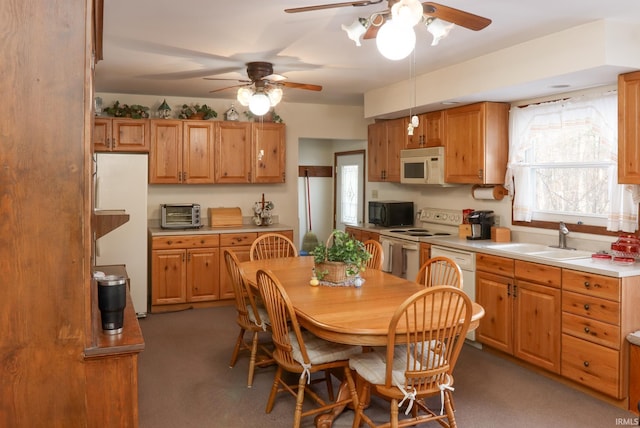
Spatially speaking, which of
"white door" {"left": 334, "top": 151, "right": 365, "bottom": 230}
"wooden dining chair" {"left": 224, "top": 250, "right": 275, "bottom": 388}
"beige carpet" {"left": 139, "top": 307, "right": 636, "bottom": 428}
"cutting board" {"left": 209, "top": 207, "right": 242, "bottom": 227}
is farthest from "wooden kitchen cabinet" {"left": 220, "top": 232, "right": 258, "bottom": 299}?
"wooden dining chair" {"left": 224, "top": 250, "right": 275, "bottom": 388}

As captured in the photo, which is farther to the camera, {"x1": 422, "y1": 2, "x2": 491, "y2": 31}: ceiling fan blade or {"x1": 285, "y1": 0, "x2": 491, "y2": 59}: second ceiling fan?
{"x1": 422, "y1": 2, "x2": 491, "y2": 31}: ceiling fan blade

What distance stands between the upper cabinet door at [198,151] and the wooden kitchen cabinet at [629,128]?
4.05 m

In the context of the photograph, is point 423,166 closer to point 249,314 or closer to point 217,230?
point 217,230

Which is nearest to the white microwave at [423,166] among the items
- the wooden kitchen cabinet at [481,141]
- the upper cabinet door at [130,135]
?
the wooden kitchen cabinet at [481,141]

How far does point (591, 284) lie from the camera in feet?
11.0

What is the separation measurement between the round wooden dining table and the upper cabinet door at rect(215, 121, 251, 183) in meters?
2.39

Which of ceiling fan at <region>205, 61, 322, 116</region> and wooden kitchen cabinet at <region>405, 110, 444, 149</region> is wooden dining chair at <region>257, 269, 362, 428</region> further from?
wooden kitchen cabinet at <region>405, 110, 444, 149</region>

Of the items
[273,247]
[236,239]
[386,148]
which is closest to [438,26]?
[273,247]

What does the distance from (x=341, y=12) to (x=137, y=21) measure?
1289 mm

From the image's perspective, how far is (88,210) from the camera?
189 cm

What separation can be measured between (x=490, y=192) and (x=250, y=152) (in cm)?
275

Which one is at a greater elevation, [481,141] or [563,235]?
[481,141]

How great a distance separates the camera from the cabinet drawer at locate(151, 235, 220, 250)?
5.46 m

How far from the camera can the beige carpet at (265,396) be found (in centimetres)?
306
